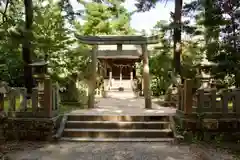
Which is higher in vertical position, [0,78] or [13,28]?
[13,28]

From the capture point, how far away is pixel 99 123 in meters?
7.12

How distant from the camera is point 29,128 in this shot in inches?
265

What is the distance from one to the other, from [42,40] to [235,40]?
624cm

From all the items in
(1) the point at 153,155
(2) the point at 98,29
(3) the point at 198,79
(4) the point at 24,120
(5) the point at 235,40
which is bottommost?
(1) the point at 153,155

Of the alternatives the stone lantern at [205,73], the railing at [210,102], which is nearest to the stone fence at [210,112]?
the railing at [210,102]


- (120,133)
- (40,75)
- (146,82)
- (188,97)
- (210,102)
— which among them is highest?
(40,75)

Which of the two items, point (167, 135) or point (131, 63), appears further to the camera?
point (131, 63)

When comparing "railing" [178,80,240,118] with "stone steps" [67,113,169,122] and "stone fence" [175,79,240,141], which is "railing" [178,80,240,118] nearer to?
"stone fence" [175,79,240,141]

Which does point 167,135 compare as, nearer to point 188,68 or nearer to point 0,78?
point 188,68

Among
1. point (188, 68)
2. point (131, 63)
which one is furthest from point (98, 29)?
point (188, 68)

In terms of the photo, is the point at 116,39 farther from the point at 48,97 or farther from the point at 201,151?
the point at 201,151

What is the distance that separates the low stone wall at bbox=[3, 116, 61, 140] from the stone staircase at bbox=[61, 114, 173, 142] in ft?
1.42

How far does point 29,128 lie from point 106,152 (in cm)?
233

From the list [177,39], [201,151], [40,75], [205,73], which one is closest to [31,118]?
[40,75]
